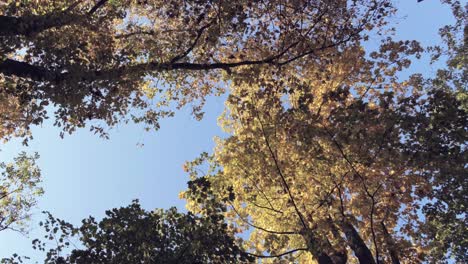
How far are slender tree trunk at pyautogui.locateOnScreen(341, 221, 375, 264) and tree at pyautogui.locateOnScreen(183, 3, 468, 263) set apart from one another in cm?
3

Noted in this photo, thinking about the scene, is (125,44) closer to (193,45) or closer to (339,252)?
(193,45)

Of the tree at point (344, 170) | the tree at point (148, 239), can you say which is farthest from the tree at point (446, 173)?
the tree at point (148, 239)

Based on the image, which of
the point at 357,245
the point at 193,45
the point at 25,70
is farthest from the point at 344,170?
the point at 25,70

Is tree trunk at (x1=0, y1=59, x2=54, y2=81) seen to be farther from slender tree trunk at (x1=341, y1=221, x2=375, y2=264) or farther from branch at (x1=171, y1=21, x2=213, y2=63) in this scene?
slender tree trunk at (x1=341, y1=221, x2=375, y2=264)

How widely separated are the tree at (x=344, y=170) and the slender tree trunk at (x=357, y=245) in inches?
1.3

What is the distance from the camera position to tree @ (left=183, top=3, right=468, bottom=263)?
12.0 metres

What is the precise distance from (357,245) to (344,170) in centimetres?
244

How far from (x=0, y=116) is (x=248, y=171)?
29.4 feet

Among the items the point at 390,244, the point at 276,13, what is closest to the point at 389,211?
the point at 390,244

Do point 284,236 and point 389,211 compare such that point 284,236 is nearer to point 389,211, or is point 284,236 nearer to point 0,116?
point 389,211

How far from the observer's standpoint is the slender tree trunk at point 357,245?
13.1 m

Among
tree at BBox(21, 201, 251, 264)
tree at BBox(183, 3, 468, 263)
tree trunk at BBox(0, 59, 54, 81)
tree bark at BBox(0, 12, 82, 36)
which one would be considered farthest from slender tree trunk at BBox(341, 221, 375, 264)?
tree bark at BBox(0, 12, 82, 36)

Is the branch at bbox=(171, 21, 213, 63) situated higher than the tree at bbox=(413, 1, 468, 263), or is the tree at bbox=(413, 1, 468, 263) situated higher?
the branch at bbox=(171, 21, 213, 63)

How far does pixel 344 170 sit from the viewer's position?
13.5 metres
